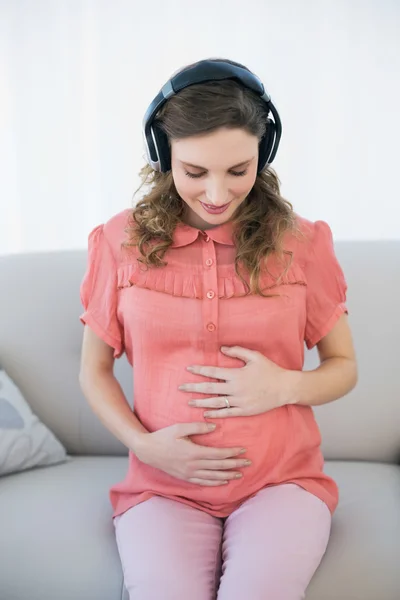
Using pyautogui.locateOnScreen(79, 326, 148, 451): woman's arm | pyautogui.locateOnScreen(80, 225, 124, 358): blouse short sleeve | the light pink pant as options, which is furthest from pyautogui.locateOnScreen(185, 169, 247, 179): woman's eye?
the light pink pant

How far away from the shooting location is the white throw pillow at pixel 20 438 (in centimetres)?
161

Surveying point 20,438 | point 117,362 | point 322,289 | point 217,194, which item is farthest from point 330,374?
point 20,438

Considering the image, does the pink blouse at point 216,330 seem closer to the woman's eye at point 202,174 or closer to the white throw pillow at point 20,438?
the woman's eye at point 202,174

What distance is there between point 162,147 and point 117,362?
0.68 m

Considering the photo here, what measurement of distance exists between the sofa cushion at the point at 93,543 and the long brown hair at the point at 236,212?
494 millimetres

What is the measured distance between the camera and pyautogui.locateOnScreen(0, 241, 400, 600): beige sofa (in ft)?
4.83

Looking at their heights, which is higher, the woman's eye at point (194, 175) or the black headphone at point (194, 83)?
the black headphone at point (194, 83)

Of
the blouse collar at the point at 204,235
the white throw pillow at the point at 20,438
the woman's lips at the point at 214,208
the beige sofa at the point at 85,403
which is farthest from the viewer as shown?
the white throw pillow at the point at 20,438

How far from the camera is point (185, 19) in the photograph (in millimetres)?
2164

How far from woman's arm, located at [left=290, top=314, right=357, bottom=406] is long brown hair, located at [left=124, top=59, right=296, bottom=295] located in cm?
17

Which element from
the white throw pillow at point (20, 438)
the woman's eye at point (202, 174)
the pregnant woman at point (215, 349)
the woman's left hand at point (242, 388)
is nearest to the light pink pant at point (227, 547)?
the pregnant woman at point (215, 349)

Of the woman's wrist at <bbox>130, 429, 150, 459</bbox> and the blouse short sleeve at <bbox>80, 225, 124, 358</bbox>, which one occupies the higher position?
the blouse short sleeve at <bbox>80, 225, 124, 358</bbox>

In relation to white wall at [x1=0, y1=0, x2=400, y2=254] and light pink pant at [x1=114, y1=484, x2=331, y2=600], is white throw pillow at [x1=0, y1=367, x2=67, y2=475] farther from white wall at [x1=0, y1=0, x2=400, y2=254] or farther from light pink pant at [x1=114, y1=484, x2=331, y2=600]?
white wall at [x1=0, y1=0, x2=400, y2=254]

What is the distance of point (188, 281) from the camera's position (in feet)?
4.28
